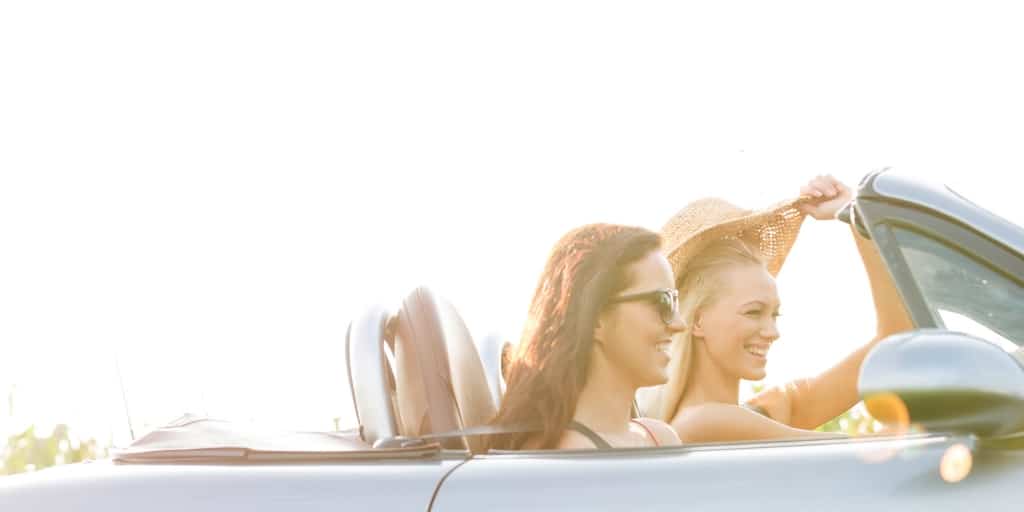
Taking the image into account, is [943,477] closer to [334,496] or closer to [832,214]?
[334,496]

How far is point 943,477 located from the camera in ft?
6.29

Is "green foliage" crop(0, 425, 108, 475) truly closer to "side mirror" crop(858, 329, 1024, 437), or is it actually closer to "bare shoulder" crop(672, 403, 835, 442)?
"bare shoulder" crop(672, 403, 835, 442)

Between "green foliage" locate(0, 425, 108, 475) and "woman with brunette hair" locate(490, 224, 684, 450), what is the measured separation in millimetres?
5813

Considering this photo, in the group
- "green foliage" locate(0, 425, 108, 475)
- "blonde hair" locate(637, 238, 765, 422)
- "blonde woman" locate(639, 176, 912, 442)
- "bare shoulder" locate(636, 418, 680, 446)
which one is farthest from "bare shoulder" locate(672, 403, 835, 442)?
"green foliage" locate(0, 425, 108, 475)

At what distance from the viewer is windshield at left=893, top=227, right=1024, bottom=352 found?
7.13 ft

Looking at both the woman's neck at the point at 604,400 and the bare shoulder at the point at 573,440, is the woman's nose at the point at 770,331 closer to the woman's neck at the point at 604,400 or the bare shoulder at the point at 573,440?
the woman's neck at the point at 604,400

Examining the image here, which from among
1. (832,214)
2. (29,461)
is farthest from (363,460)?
(29,461)

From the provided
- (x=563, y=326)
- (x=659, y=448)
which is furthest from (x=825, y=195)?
(x=659, y=448)

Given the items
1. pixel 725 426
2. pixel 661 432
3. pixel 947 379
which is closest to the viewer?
pixel 947 379

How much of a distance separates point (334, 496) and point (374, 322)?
1.54ft

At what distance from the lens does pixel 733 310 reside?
354 centimetres

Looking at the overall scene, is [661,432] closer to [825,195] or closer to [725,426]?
[725,426]

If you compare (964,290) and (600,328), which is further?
(600,328)

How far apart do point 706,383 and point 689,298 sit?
0.24m
